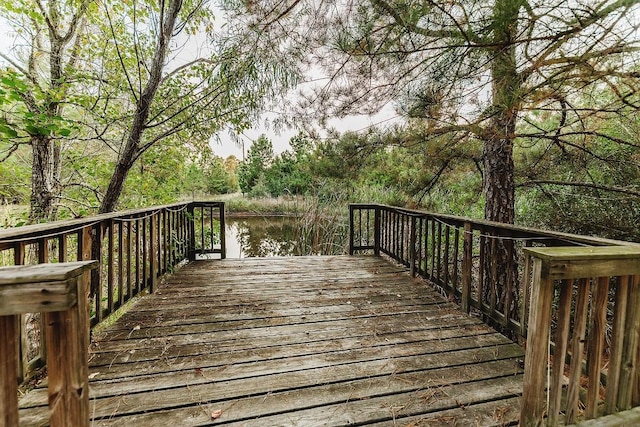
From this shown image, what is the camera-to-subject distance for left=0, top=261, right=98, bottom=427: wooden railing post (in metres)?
0.77

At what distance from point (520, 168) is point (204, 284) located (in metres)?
4.07

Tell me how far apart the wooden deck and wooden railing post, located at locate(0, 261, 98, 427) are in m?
0.75

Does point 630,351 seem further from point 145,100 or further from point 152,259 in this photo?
point 145,100

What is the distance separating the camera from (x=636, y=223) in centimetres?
311

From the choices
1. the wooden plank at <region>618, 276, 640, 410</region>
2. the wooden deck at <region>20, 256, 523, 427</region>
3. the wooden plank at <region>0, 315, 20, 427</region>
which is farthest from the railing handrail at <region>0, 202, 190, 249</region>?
the wooden plank at <region>618, 276, 640, 410</region>

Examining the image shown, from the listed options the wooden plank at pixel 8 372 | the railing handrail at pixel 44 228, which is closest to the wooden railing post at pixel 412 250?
the railing handrail at pixel 44 228

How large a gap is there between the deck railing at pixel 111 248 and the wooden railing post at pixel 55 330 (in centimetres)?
97

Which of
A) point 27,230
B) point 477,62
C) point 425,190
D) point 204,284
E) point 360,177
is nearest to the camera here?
point 27,230

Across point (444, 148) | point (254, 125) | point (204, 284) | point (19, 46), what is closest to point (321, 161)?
point (254, 125)

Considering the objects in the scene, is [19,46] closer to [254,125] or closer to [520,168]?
[254,125]

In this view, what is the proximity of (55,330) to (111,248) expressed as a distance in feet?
6.13

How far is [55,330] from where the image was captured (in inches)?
32.4

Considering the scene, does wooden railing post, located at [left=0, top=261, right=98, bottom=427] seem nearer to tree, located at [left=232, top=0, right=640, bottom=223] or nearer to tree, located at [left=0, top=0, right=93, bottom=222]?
tree, located at [left=232, top=0, right=640, bottom=223]

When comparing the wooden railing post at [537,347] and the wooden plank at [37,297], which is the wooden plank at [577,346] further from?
the wooden plank at [37,297]
